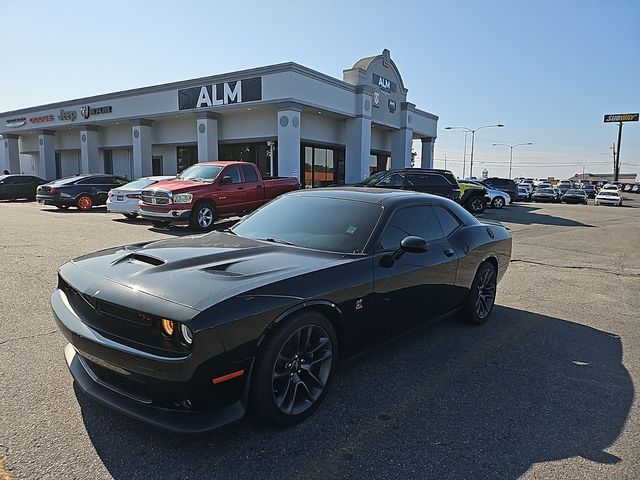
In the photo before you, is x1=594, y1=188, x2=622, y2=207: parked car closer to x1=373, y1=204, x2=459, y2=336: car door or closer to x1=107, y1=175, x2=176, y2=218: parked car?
x1=107, y1=175, x2=176, y2=218: parked car

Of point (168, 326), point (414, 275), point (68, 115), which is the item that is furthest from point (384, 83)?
point (168, 326)

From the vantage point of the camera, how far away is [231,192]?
42.1 ft

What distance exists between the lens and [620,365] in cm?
422

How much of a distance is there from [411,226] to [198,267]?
2065 mm

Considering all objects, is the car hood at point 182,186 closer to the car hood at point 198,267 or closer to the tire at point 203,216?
the tire at point 203,216

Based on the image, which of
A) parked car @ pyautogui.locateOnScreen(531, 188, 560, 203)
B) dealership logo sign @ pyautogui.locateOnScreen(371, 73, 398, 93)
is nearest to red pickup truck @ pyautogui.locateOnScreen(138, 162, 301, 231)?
dealership logo sign @ pyautogui.locateOnScreen(371, 73, 398, 93)

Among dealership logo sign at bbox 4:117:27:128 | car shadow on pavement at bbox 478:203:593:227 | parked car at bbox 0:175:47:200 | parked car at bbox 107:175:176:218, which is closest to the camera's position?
parked car at bbox 107:175:176:218

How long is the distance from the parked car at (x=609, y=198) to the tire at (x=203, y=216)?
35055mm

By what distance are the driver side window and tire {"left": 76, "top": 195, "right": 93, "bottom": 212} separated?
16788 millimetres

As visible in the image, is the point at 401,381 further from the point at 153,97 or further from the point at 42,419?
the point at 153,97

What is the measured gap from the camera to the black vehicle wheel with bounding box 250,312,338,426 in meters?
2.80

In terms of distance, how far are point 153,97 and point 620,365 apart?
2644 cm

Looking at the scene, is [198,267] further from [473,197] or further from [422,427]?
[473,197]

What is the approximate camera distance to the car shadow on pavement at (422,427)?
2.62 metres
